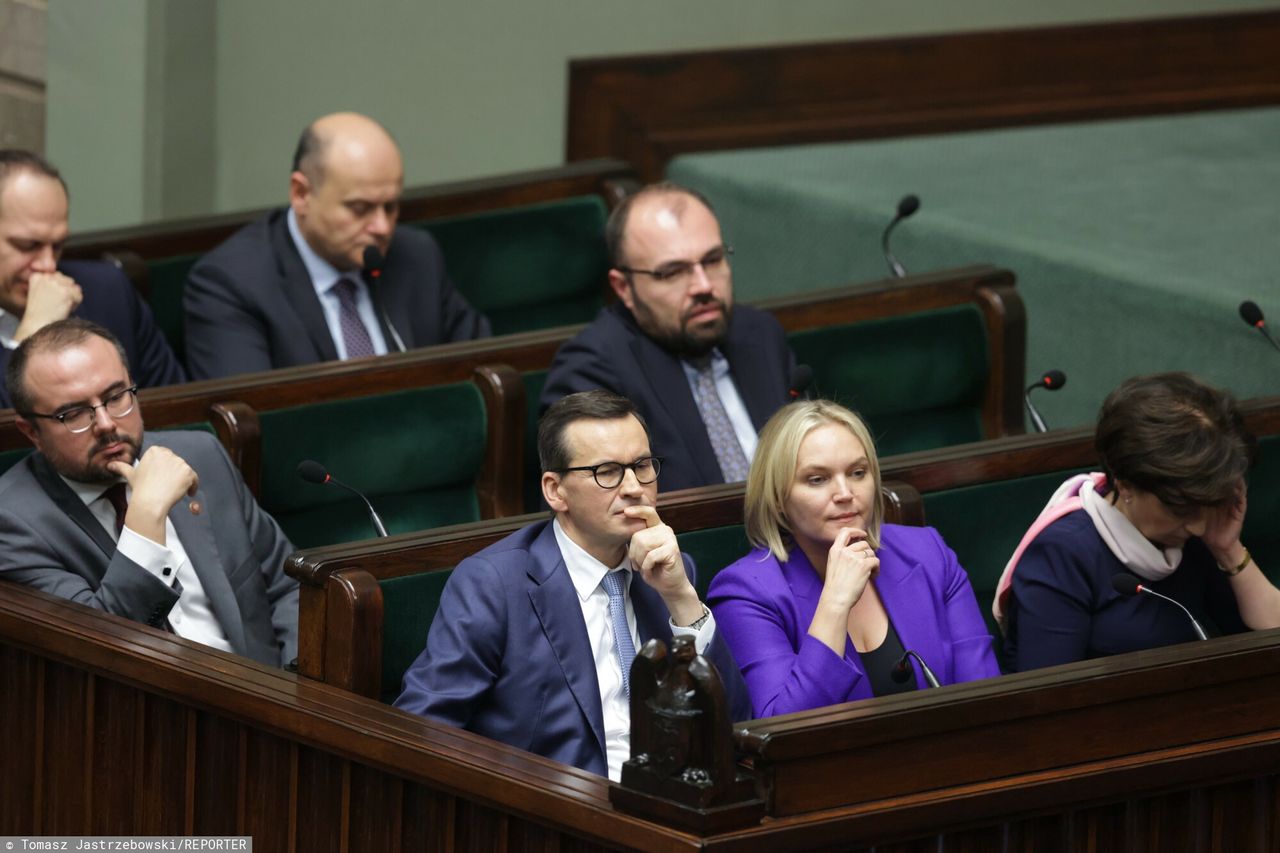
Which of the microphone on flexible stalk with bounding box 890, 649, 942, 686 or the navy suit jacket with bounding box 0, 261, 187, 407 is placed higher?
the navy suit jacket with bounding box 0, 261, 187, 407

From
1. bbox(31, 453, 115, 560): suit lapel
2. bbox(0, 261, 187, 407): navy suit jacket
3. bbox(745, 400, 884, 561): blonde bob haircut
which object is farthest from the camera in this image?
bbox(0, 261, 187, 407): navy suit jacket

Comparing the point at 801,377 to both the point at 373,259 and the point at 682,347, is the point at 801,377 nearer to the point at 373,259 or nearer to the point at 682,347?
the point at 682,347

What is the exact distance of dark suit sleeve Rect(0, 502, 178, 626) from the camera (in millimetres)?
2490

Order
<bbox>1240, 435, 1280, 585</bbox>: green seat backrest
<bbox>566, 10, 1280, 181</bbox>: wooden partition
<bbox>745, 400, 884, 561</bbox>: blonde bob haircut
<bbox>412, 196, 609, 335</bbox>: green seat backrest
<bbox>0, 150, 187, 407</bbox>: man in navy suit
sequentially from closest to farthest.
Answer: <bbox>745, 400, 884, 561</bbox>: blonde bob haircut, <bbox>1240, 435, 1280, 585</bbox>: green seat backrest, <bbox>0, 150, 187, 407</bbox>: man in navy suit, <bbox>412, 196, 609, 335</bbox>: green seat backrest, <bbox>566, 10, 1280, 181</bbox>: wooden partition

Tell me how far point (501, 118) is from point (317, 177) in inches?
53.1

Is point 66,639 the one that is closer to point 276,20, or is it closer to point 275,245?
point 275,245

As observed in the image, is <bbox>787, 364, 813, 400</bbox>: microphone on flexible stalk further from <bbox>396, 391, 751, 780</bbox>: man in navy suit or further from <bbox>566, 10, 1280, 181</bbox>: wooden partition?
<bbox>566, 10, 1280, 181</bbox>: wooden partition

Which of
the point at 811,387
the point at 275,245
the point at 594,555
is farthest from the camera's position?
the point at 275,245

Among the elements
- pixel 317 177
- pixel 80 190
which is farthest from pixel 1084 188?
pixel 80 190

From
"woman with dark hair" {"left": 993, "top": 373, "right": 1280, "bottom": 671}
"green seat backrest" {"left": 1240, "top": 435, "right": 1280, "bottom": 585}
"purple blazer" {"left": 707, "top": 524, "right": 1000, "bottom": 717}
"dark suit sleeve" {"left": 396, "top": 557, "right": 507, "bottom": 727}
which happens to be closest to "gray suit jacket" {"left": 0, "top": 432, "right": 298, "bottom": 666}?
"dark suit sleeve" {"left": 396, "top": 557, "right": 507, "bottom": 727}

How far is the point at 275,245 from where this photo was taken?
11.7ft

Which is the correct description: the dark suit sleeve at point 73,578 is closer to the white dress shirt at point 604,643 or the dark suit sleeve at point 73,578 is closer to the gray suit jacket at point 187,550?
the gray suit jacket at point 187,550

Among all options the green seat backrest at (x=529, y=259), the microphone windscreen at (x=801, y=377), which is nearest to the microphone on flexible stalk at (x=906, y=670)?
the microphone windscreen at (x=801, y=377)

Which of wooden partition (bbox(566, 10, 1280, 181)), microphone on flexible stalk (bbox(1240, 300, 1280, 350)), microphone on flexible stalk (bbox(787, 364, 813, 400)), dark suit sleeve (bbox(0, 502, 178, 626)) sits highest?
wooden partition (bbox(566, 10, 1280, 181))
